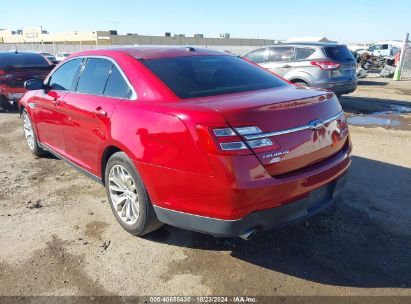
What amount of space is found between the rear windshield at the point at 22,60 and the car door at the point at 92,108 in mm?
6588

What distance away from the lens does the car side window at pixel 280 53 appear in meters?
10.0

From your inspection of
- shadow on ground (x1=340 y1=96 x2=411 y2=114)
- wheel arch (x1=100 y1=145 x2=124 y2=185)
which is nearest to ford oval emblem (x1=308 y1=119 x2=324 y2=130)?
wheel arch (x1=100 y1=145 x2=124 y2=185)

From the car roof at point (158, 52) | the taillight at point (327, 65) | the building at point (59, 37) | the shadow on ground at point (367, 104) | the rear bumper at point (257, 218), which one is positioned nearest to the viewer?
the rear bumper at point (257, 218)

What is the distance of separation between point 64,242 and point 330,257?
2.33 metres

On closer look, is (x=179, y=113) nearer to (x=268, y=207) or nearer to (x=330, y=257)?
(x=268, y=207)

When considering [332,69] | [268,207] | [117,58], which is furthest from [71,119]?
[332,69]

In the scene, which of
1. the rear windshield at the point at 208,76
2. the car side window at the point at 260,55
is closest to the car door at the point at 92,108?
the rear windshield at the point at 208,76

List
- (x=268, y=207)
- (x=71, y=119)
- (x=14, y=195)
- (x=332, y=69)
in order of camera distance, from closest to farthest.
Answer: (x=268, y=207) → (x=71, y=119) → (x=14, y=195) → (x=332, y=69)

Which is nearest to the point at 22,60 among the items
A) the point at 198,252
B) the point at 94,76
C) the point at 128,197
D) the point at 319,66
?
the point at 94,76

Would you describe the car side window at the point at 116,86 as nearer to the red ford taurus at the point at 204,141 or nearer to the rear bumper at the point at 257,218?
the red ford taurus at the point at 204,141

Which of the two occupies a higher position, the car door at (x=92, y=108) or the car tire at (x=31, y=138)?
the car door at (x=92, y=108)

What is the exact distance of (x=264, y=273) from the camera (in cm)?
288

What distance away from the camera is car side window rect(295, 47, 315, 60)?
950 cm

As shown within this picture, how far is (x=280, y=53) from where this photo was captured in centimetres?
1029
